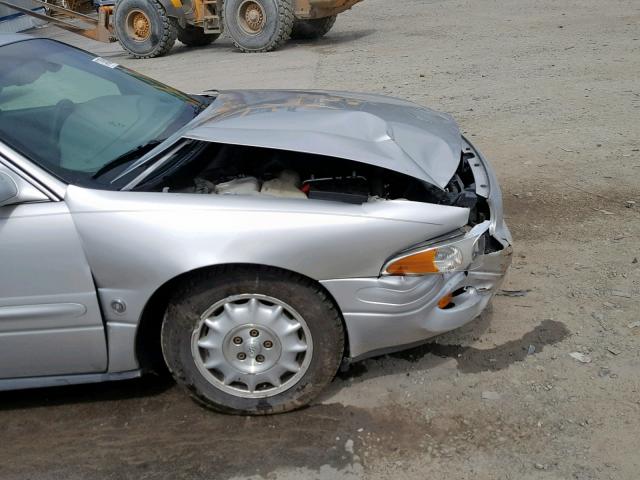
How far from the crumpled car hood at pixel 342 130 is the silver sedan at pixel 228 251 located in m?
0.01

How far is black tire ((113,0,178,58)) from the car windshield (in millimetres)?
10112

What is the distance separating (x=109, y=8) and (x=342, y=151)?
506 inches

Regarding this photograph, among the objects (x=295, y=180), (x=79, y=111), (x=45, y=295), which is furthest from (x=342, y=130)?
(x=45, y=295)

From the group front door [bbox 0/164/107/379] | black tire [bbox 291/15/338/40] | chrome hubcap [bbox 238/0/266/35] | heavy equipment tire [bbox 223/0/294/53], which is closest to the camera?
front door [bbox 0/164/107/379]

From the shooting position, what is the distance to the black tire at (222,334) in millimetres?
2637

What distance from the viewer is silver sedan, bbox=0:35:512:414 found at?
101 inches

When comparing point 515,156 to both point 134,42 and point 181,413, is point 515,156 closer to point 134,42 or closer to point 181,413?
point 181,413

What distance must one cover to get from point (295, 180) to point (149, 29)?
11567mm

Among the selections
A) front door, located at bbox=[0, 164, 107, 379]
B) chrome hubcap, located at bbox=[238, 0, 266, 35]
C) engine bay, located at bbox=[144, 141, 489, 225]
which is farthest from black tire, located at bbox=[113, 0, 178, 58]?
front door, located at bbox=[0, 164, 107, 379]

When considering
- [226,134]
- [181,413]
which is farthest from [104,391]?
[226,134]

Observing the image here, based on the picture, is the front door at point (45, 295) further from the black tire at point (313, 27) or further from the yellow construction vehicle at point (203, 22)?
the black tire at point (313, 27)

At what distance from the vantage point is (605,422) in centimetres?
271

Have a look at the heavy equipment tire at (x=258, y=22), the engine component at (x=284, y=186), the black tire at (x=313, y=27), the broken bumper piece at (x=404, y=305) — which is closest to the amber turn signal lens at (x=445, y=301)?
the broken bumper piece at (x=404, y=305)

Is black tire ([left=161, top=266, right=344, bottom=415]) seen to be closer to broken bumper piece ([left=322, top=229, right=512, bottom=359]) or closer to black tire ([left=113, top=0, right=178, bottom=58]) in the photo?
broken bumper piece ([left=322, top=229, right=512, bottom=359])
